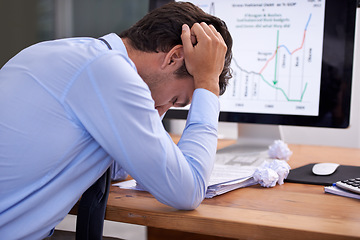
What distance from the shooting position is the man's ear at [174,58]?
0.88 meters

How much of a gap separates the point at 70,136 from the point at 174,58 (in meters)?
0.31

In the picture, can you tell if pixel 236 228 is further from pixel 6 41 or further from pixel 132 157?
pixel 6 41

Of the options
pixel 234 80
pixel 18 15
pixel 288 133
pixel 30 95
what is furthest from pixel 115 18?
pixel 30 95

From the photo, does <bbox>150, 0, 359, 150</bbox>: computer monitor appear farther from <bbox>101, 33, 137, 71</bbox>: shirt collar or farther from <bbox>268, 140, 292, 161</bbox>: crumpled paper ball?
<bbox>101, 33, 137, 71</bbox>: shirt collar

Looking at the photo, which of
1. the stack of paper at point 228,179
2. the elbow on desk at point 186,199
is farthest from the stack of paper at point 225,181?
the elbow on desk at point 186,199

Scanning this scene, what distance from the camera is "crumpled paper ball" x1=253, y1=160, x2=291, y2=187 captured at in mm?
914

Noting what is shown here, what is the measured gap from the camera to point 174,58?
89 centimetres

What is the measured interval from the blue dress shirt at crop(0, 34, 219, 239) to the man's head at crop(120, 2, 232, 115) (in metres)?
0.18

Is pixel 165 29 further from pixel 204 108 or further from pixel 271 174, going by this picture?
pixel 271 174

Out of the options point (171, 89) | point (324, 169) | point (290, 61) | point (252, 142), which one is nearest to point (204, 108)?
point (171, 89)

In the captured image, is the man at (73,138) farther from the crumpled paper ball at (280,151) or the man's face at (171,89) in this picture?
the crumpled paper ball at (280,151)

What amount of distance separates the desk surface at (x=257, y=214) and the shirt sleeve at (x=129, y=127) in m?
0.04

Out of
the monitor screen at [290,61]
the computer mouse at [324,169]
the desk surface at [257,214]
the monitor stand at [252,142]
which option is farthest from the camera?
the monitor stand at [252,142]

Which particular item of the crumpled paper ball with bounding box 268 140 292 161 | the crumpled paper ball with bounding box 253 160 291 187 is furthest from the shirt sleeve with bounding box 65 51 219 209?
the crumpled paper ball with bounding box 268 140 292 161
